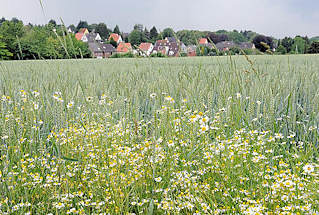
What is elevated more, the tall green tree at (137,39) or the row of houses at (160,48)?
the tall green tree at (137,39)

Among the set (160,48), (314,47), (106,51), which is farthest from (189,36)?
(314,47)

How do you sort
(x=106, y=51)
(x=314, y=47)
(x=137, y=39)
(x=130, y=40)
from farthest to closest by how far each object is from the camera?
1. (x=314, y=47)
2. (x=106, y=51)
3. (x=137, y=39)
4. (x=130, y=40)

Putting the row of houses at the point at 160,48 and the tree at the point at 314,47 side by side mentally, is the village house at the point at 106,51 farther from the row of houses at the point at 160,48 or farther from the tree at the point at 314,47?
the tree at the point at 314,47

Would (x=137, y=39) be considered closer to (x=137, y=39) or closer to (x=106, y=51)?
(x=137, y=39)

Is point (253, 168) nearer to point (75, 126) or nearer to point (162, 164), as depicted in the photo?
point (162, 164)

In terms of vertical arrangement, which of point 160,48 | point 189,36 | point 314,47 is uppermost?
point 314,47

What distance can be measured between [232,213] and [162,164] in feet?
1.74

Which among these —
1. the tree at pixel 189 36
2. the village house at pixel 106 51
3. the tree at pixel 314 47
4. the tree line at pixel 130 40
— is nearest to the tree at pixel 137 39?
the tree line at pixel 130 40

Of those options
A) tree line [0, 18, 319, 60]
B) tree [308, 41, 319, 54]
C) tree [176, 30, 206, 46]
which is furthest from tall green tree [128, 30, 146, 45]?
tree [308, 41, 319, 54]

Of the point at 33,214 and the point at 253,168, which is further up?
the point at 253,168

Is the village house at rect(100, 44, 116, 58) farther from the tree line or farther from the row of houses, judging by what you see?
the tree line

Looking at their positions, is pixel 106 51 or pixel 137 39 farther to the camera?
pixel 106 51

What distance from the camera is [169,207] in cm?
127

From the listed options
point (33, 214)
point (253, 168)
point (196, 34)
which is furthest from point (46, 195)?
point (196, 34)
